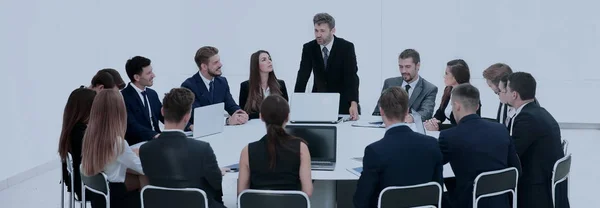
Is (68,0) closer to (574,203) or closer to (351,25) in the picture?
(351,25)

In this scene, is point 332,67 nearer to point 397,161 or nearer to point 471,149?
point 471,149

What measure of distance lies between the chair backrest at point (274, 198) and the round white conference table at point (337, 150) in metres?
0.34

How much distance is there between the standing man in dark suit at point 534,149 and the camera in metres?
4.01

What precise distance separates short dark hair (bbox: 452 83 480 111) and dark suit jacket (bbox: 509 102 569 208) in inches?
15.8

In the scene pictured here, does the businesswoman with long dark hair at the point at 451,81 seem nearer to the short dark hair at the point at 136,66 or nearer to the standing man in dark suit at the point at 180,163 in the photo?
the short dark hair at the point at 136,66

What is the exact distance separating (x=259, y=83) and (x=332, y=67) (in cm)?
81

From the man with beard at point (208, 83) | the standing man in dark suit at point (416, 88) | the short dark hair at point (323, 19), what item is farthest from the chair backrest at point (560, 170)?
the short dark hair at point (323, 19)

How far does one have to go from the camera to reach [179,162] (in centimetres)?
342

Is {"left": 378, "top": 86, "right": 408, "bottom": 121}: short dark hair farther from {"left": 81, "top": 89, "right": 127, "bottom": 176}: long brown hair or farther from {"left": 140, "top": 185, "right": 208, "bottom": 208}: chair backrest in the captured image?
{"left": 81, "top": 89, "right": 127, "bottom": 176}: long brown hair

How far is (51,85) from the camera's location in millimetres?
7039

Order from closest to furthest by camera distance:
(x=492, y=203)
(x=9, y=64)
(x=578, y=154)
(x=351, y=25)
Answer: (x=492, y=203)
(x=9, y=64)
(x=578, y=154)
(x=351, y=25)

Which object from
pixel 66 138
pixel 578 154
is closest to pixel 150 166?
pixel 66 138

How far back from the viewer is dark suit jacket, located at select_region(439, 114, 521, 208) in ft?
12.1

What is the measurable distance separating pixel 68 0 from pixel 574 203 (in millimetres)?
5070
